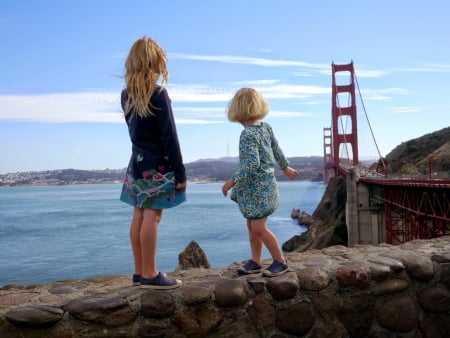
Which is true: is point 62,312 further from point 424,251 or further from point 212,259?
point 212,259

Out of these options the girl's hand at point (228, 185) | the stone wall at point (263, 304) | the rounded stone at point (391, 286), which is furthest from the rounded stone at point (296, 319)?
the girl's hand at point (228, 185)

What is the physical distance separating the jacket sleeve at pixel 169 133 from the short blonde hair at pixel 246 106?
1.67ft

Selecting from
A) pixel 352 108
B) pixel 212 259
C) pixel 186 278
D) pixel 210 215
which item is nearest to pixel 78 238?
pixel 212 259

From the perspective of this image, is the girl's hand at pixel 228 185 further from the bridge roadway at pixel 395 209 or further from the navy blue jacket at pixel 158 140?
the bridge roadway at pixel 395 209

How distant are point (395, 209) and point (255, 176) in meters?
28.4

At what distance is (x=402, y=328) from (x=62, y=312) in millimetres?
1919

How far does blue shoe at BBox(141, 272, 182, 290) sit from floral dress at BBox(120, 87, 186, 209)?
1.27 feet

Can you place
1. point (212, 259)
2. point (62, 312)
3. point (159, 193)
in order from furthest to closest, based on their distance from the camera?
1. point (212, 259)
2. point (159, 193)
3. point (62, 312)

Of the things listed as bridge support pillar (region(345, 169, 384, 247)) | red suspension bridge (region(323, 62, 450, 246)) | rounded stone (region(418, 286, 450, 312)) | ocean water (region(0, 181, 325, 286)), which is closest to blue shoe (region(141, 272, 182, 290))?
rounded stone (region(418, 286, 450, 312))

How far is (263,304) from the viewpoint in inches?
114

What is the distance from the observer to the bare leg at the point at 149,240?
9.32 feet

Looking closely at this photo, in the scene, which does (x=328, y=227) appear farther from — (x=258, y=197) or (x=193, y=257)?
(x=258, y=197)

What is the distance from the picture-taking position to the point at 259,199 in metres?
3.12

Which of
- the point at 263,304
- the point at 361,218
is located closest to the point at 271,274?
the point at 263,304
